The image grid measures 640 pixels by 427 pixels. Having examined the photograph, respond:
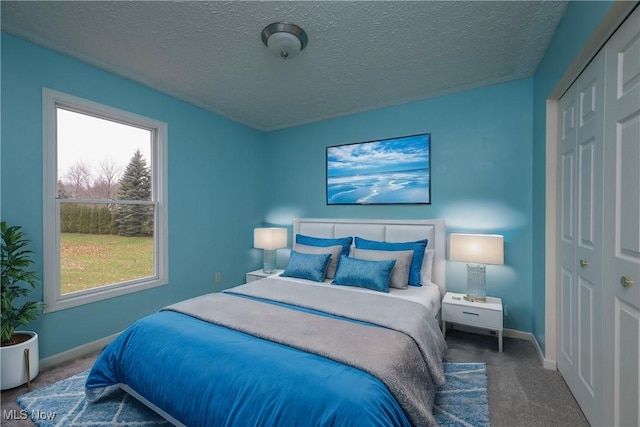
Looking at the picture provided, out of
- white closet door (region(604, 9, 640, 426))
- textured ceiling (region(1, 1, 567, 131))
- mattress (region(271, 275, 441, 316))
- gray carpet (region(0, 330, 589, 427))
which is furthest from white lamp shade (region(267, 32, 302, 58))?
gray carpet (region(0, 330, 589, 427))

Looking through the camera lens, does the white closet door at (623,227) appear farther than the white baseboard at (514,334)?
No

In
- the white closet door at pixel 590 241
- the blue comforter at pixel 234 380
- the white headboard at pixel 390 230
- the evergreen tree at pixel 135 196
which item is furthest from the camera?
the white headboard at pixel 390 230

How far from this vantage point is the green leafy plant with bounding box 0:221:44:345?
6.49 feet

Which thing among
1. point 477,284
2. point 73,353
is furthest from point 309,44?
point 73,353

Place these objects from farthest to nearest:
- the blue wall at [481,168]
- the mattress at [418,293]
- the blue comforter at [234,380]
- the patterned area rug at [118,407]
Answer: the blue wall at [481,168] < the mattress at [418,293] < the patterned area rug at [118,407] < the blue comforter at [234,380]

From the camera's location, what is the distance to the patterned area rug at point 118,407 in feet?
5.66

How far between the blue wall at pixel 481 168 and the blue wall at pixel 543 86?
0.40ft

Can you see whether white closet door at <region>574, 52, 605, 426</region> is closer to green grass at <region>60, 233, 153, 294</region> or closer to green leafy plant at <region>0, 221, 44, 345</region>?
green leafy plant at <region>0, 221, 44, 345</region>

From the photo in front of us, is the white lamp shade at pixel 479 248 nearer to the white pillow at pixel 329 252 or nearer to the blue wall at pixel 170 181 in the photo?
the white pillow at pixel 329 252

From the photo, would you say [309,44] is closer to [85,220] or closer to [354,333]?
[354,333]

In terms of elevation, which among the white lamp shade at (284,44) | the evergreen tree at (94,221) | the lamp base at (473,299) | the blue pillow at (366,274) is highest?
the white lamp shade at (284,44)

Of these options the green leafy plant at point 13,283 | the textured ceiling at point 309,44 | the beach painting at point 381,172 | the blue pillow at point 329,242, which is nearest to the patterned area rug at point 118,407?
the green leafy plant at point 13,283

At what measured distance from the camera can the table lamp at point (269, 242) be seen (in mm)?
3910

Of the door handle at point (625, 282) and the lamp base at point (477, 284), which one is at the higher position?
the door handle at point (625, 282)
